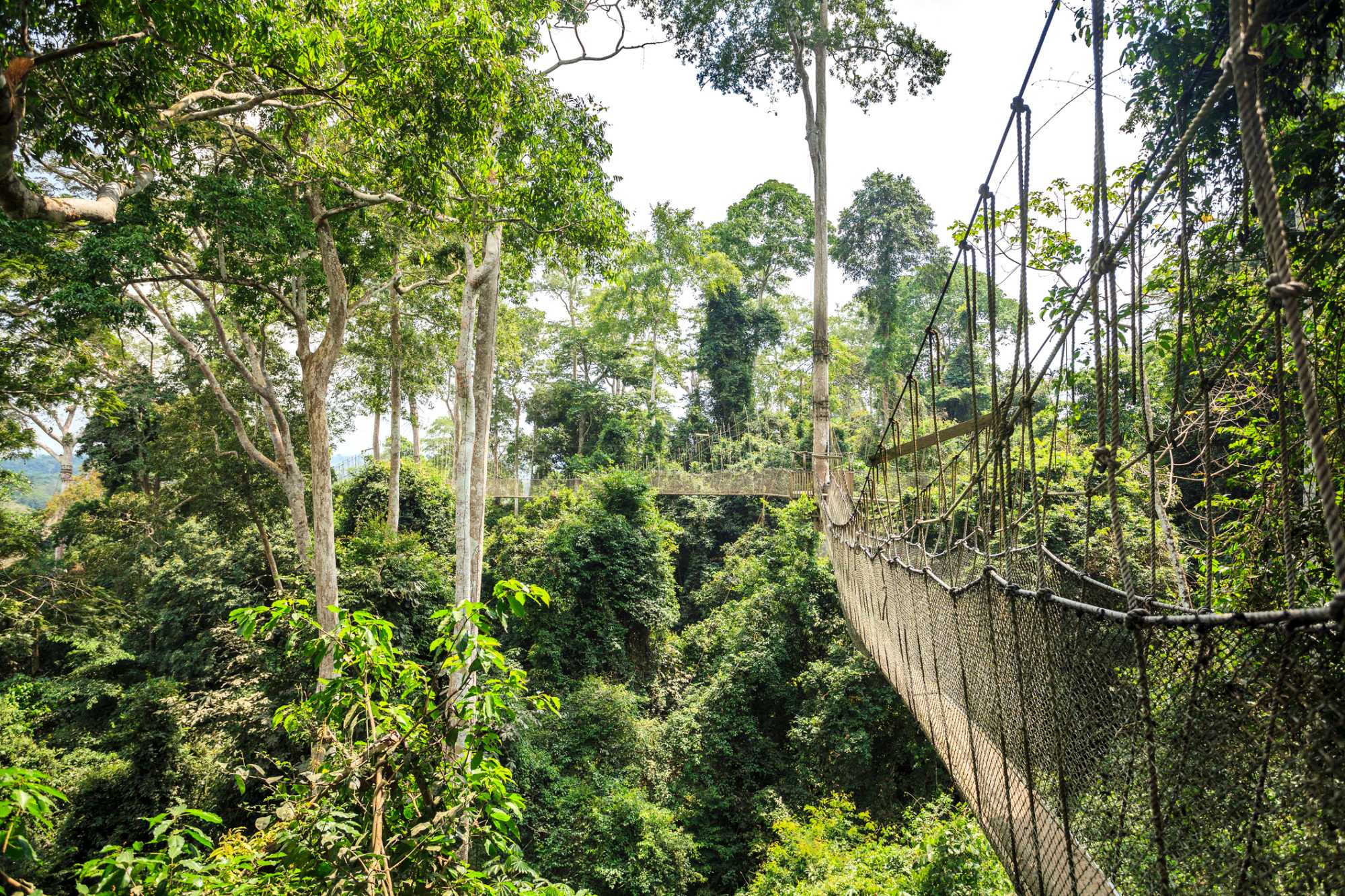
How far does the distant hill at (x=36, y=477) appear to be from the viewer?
771 cm

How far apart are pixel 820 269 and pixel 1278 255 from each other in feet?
22.2

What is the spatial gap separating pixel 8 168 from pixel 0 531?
597 cm

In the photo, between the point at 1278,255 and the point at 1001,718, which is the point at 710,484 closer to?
the point at 1001,718

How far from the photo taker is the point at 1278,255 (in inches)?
26.4

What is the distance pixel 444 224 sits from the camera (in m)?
6.07

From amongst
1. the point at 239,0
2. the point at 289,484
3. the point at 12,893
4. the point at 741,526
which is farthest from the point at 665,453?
the point at 12,893

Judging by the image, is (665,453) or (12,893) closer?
(12,893)

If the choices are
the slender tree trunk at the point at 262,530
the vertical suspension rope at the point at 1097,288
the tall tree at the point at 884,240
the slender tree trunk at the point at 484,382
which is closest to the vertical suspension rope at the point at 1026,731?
the vertical suspension rope at the point at 1097,288

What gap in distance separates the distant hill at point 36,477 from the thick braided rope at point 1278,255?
8.69 meters

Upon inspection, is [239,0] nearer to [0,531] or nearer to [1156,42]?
[1156,42]

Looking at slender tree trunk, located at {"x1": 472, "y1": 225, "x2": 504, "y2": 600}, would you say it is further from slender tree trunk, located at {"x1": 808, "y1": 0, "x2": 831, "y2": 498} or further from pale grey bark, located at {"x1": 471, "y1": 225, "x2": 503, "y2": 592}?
slender tree trunk, located at {"x1": 808, "y1": 0, "x2": 831, "y2": 498}

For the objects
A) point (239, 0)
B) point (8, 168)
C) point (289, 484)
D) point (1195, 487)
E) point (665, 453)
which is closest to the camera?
point (8, 168)

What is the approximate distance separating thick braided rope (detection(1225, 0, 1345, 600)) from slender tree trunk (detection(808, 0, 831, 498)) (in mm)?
6064

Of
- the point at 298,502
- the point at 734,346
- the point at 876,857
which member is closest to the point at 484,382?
the point at 298,502
